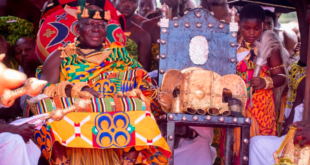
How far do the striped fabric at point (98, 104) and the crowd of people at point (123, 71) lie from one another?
125 mm

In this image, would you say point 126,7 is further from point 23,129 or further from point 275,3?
point 23,129

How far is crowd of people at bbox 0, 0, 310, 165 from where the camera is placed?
385cm

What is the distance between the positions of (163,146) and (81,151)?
2.38 feet

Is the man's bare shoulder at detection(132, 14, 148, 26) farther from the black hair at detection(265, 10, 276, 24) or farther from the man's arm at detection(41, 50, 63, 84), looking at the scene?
the man's arm at detection(41, 50, 63, 84)

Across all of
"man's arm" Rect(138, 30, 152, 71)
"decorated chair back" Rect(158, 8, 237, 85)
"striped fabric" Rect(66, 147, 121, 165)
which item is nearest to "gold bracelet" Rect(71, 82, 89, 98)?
"striped fabric" Rect(66, 147, 121, 165)

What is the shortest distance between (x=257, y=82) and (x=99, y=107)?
65.1 inches

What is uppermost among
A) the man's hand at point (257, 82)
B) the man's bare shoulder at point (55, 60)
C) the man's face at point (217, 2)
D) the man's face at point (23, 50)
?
the man's face at point (217, 2)

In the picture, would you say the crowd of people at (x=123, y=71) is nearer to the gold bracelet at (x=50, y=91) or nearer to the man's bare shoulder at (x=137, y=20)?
the gold bracelet at (x=50, y=91)

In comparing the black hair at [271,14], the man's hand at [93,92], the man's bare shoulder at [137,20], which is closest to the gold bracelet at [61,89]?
the man's hand at [93,92]

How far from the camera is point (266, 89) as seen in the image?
4.58 metres

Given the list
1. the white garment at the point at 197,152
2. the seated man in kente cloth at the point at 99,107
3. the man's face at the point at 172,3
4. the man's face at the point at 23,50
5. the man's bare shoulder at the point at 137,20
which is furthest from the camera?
the man's face at the point at 172,3

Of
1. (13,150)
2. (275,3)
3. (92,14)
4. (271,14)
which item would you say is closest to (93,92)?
(92,14)

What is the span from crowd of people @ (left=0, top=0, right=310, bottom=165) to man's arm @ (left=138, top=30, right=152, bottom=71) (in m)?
0.01

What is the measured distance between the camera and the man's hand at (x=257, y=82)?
14.6ft
